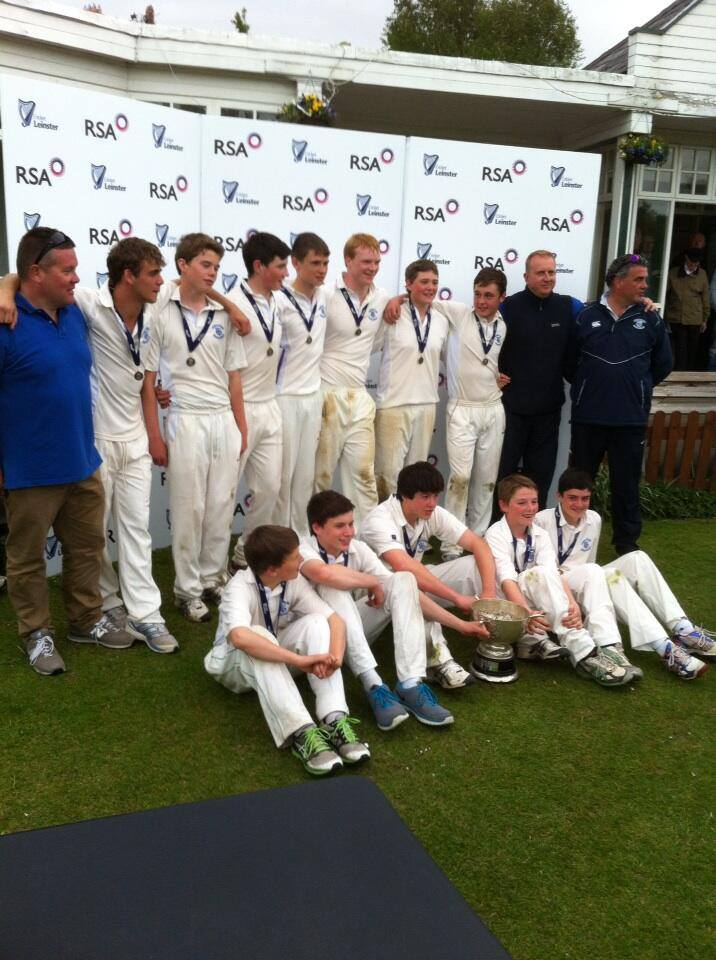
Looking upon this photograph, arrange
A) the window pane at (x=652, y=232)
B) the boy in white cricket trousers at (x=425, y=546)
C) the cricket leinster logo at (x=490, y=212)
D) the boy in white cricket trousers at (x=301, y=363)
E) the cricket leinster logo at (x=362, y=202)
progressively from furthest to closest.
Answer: the window pane at (x=652, y=232), the cricket leinster logo at (x=490, y=212), the cricket leinster logo at (x=362, y=202), the boy in white cricket trousers at (x=301, y=363), the boy in white cricket trousers at (x=425, y=546)

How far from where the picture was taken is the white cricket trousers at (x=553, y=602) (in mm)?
4160

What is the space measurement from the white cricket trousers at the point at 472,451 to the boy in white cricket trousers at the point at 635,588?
111cm

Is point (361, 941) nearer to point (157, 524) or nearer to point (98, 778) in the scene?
point (98, 778)

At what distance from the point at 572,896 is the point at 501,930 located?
30 cm

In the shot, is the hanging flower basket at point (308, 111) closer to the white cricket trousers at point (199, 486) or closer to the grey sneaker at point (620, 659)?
the white cricket trousers at point (199, 486)

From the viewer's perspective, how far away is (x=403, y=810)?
310 centimetres

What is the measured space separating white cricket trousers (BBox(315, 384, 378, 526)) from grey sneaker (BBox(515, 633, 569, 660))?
5.01 ft

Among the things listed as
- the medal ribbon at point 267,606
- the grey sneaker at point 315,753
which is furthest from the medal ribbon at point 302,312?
the grey sneaker at point 315,753

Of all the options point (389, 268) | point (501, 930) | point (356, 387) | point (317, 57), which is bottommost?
point (501, 930)

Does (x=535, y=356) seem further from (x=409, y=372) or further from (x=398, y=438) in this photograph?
(x=398, y=438)

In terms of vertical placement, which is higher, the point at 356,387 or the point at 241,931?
the point at 356,387

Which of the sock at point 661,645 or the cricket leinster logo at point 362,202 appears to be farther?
the cricket leinster logo at point 362,202

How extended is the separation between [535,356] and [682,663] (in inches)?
93.9

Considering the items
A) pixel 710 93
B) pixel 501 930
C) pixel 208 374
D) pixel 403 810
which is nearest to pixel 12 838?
pixel 501 930
